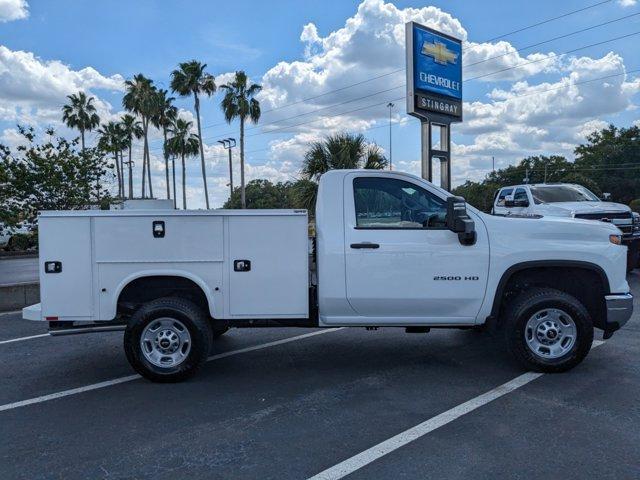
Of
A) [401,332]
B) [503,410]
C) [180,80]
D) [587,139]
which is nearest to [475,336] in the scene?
[401,332]

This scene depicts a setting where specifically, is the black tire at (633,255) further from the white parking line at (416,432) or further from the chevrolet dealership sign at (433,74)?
the white parking line at (416,432)

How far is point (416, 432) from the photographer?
418cm

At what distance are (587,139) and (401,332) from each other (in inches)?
2915

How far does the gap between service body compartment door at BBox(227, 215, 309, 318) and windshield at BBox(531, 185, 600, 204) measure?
9.69 meters

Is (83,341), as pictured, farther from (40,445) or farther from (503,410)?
(503,410)

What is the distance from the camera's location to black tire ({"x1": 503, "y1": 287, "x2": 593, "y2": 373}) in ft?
17.8

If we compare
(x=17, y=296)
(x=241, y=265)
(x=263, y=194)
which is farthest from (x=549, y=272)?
(x=263, y=194)

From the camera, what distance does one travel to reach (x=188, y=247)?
5.44 metres

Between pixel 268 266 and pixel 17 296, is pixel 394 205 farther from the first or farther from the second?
pixel 17 296

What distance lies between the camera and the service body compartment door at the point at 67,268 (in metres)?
5.37

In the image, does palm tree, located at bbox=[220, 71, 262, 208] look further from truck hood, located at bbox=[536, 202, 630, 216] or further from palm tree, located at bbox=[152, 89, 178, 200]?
truck hood, located at bbox=[536, 202, 630, 216]

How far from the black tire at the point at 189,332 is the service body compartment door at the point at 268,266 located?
1.24 feet

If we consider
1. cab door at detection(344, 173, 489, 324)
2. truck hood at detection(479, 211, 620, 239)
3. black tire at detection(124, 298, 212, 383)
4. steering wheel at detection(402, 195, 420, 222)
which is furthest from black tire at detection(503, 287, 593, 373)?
black tire at detection(124, 298, 212, 383)

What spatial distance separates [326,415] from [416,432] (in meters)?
0.77
